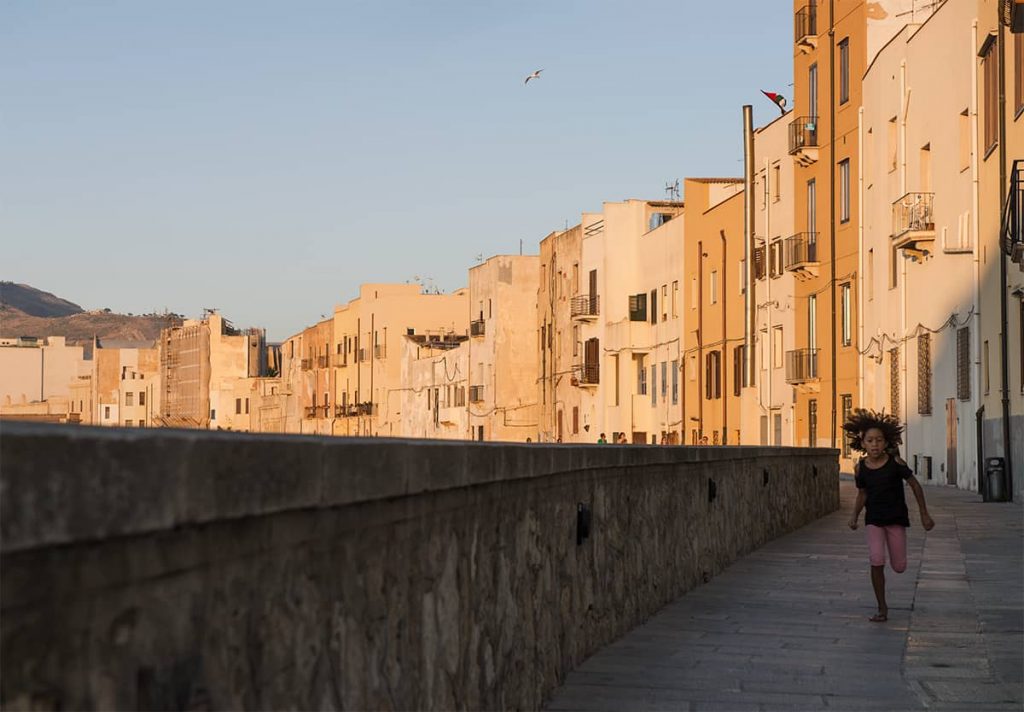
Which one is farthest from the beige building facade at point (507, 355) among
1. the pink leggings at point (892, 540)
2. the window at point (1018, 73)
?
the pink leggings at point (892, 540)

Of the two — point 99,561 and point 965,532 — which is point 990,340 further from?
point 99,561

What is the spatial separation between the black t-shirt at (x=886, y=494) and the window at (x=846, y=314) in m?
33.9

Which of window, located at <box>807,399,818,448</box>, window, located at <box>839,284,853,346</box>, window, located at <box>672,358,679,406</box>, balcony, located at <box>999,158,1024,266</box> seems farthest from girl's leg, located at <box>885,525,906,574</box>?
window, located at <box>672,358,679,406</box>

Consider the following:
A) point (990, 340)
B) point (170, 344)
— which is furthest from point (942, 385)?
point (170, 344)

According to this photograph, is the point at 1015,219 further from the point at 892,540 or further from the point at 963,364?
the point at 892,540

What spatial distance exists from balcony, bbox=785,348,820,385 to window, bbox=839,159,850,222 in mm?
4319

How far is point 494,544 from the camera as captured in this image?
22.3 ft

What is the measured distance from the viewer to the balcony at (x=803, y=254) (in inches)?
1913

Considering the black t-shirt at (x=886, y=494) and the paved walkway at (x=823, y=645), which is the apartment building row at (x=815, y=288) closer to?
the paved walkway at (x=823, y=645)

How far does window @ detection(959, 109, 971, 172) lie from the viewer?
33.0m

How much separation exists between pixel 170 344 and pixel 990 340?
136174 mm

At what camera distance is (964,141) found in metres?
33.2

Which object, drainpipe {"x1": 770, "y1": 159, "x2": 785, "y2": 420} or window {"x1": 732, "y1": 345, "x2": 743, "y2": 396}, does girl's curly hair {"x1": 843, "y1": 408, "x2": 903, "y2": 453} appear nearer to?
drainpipe {"x1": 770, "y1": 159, "x2": 785, "y2": 420}

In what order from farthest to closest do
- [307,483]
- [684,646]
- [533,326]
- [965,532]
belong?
[533,326] < [965,532] < [684,646] < [307,483]
